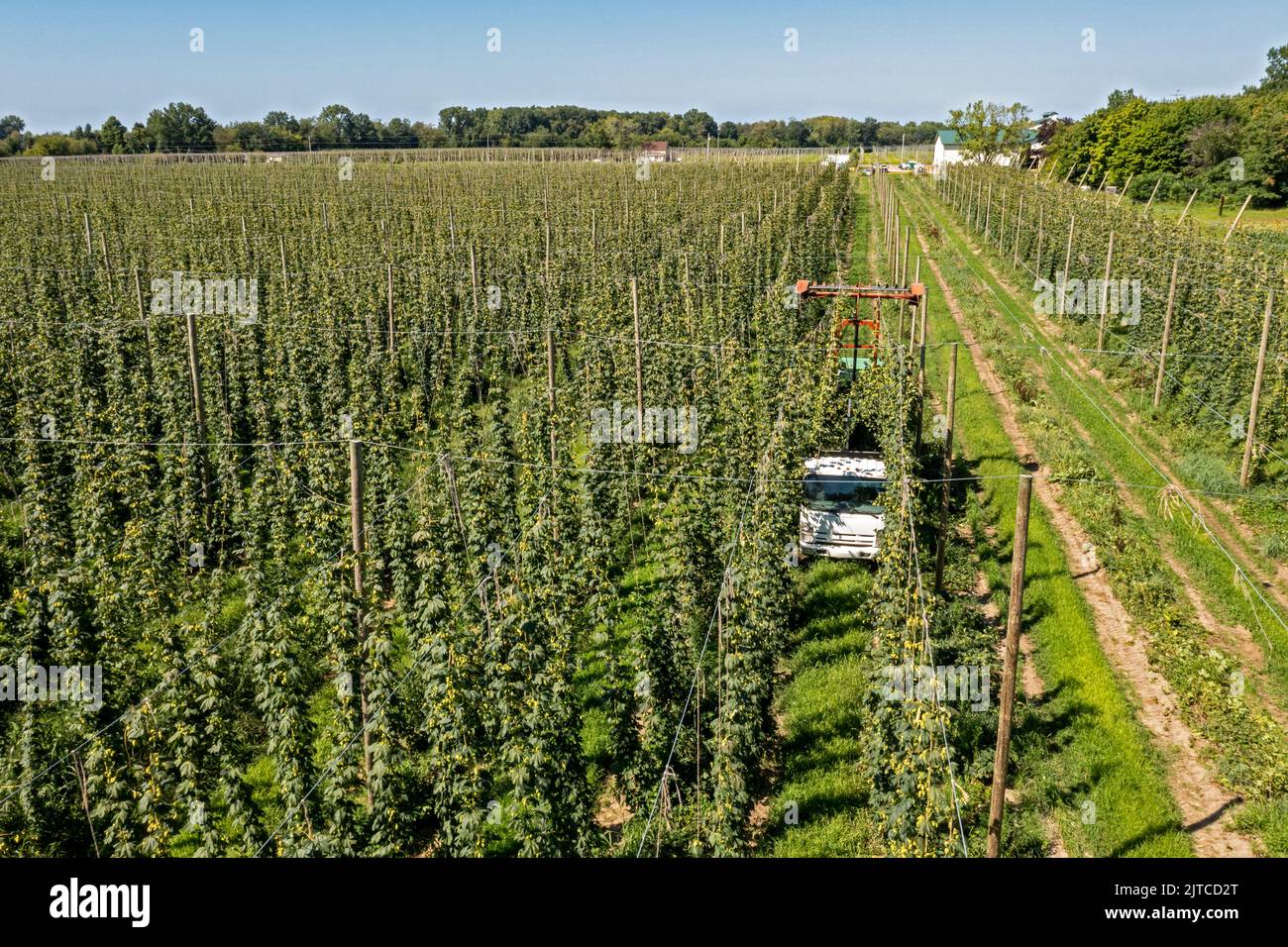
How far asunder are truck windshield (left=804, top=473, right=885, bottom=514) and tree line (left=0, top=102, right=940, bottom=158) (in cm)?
9890

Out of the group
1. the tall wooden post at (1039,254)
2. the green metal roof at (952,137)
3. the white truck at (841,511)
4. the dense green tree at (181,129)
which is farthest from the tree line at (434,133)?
the white truck at (841,511)

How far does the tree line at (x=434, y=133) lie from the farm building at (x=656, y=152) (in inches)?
103

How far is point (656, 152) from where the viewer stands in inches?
4220

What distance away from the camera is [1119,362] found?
25.7 m

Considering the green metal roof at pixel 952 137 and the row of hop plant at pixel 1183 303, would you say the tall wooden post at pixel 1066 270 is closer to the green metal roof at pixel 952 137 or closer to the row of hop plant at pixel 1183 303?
the row of hop plant at pixel 1183 303

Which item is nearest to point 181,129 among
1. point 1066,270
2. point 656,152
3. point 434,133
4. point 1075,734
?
point 434,133

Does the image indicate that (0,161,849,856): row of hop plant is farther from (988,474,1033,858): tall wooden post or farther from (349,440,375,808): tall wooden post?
(988,474,1033,858): tall wooden post

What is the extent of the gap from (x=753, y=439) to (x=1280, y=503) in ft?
33.4

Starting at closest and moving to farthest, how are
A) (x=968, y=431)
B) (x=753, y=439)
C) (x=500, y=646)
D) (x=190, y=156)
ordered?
(x=500, y=646) < (x=753, y=439) < (x=968, y=431) < (x=190, y=156)

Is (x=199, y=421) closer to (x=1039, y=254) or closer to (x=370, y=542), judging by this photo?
(x=370, y=542)

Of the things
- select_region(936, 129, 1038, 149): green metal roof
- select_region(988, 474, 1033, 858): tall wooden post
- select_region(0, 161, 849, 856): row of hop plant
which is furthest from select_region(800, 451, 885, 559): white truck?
select_region(936, 129, 1038, 149): green metal roof

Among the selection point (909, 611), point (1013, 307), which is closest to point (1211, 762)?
point (909, 611)

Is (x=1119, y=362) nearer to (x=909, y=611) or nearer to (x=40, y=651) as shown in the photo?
(x=909, y=611)

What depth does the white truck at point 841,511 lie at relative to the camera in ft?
54.0
